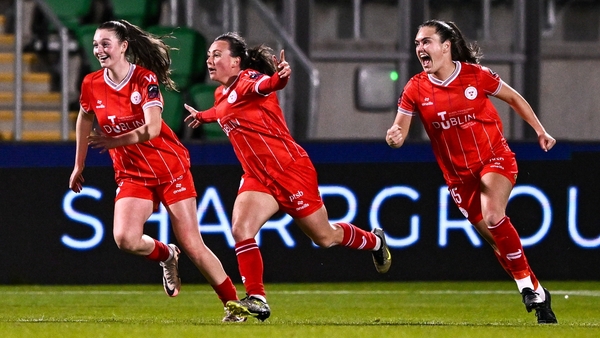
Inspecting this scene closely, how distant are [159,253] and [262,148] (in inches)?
34.7

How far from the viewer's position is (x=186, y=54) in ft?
45.0

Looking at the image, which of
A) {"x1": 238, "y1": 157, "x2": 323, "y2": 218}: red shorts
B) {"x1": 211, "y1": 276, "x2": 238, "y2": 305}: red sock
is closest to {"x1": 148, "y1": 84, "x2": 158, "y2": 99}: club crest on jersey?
{"x1": 238, "y1": 157, "x2": 323, "y2": 218}: red shorts

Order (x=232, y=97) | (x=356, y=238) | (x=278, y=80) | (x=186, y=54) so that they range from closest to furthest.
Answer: (x=278, y=80) < (x=232, y=97) < (x=356, y=238) < (x=186, y=54)

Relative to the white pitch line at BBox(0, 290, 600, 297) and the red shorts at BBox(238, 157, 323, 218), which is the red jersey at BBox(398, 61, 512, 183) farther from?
the white pitch line at BBox(0, 290, 600, 297)

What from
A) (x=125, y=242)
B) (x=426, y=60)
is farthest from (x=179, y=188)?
(x=426, y=60)

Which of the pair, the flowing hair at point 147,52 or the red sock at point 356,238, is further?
the red sock at point 356,238

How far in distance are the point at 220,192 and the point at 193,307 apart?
2168 millimetres

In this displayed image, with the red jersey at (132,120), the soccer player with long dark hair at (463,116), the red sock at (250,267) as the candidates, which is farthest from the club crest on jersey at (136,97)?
the soccer player with long dark hair at (463,116)

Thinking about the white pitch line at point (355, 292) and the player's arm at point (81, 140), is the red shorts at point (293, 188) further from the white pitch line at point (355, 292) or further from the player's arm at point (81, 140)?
the white pitch line at point (355, 292)

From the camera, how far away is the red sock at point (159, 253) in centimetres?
749

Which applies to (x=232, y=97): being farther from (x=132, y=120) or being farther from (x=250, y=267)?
(x=250, y=267)

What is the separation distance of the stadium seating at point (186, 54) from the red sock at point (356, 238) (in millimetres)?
5834

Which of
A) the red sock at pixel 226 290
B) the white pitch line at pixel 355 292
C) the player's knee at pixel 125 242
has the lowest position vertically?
the white pitch line at pixel 355 292

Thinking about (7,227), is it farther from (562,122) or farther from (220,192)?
(562,122)
